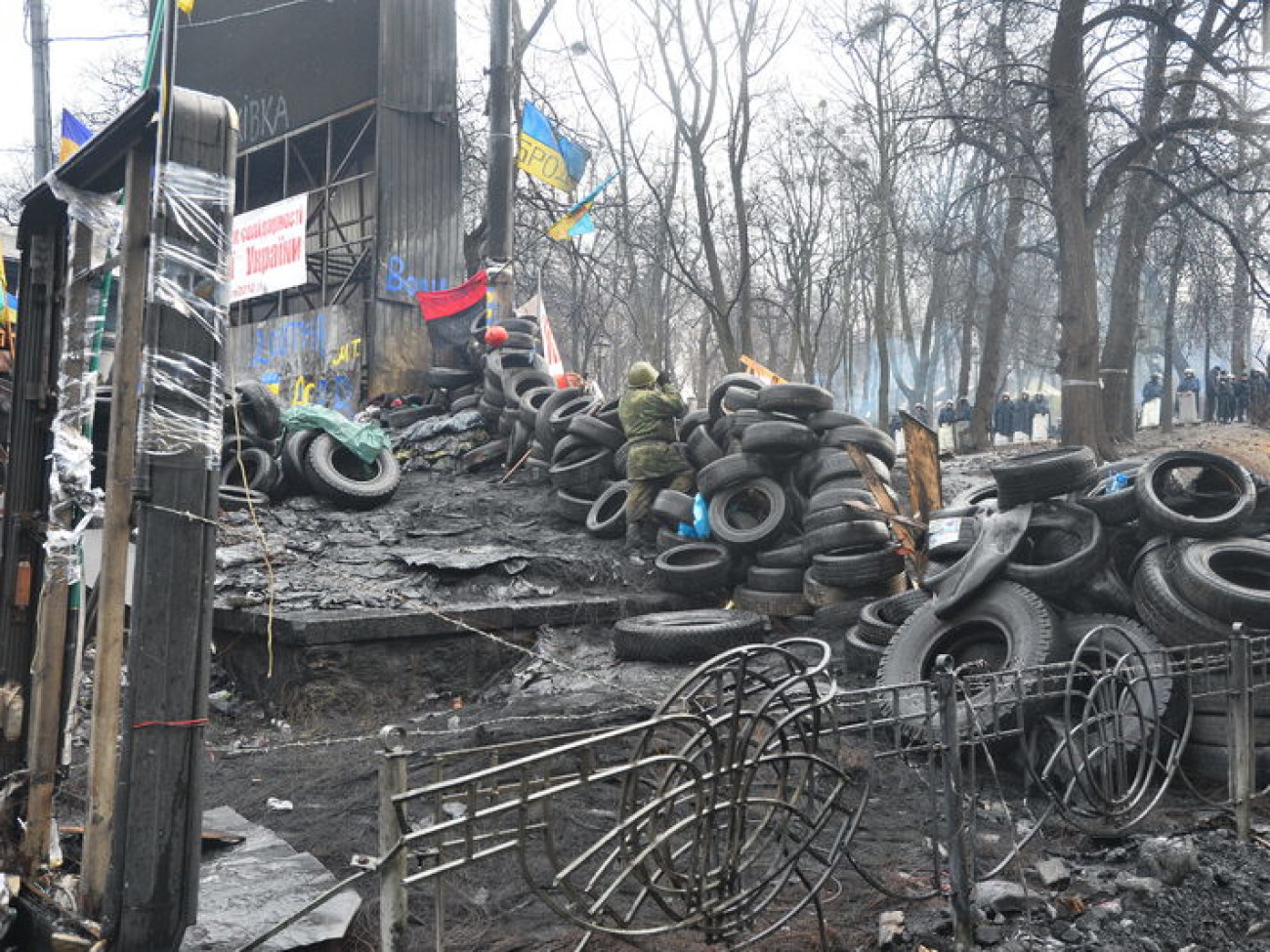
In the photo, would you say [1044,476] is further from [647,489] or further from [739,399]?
[647,489]

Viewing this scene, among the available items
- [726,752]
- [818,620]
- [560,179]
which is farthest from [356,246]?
[726,752]

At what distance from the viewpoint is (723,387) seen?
37.2 ft

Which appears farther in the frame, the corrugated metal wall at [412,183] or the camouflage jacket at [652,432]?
the corrugated metal wall at [412,183]

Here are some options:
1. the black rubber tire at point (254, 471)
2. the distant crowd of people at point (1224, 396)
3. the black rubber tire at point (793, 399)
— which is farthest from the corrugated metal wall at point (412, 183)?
the distant crowd of people at point (1224, 396)

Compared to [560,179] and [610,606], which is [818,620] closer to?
[610,606]

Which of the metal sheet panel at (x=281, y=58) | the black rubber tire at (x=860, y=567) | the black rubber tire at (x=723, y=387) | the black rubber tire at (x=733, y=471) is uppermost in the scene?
the metal sheet panel at (x=281, y=58)

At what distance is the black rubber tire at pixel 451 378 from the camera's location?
54.0ft

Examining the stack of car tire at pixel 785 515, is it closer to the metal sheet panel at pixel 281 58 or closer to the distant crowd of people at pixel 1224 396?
the metal sheet panel at pixel 281 58

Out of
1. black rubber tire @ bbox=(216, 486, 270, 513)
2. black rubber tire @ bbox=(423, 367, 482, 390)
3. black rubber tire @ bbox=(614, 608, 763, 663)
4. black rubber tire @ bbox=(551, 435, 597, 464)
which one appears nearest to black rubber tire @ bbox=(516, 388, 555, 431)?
black rubber tire @ bbox=(551, 435, 597, 464)

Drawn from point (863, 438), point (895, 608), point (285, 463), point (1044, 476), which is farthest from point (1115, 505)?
point (285, 463)

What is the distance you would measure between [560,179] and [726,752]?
15.5 meters

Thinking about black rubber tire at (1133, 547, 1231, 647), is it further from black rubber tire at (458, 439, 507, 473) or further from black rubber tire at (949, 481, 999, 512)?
black rubber tire at (458, 439, 507, 473)

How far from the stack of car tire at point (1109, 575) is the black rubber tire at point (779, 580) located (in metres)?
1.48

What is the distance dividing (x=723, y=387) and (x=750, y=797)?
824cm
